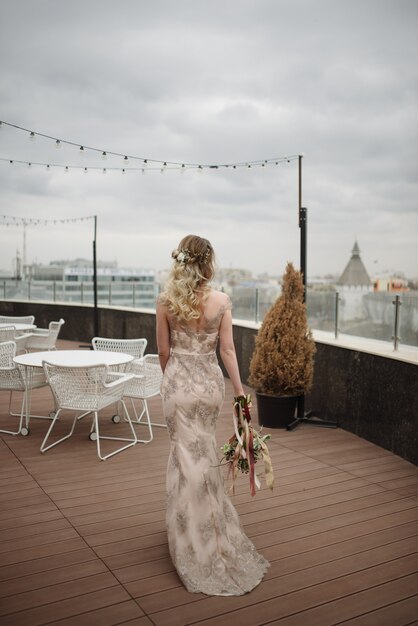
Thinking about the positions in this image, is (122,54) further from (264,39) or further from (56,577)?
(56,577)

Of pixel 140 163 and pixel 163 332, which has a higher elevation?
pixel 140 163

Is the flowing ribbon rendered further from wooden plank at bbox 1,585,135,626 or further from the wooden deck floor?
wooden plank at bbox 1,585,135,626

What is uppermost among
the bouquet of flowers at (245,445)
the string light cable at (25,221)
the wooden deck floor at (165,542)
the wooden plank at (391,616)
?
the string light cable at (25,221)

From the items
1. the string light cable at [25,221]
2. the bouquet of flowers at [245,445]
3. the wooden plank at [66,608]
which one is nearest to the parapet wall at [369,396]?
the bouquet of flowers at [245,445]

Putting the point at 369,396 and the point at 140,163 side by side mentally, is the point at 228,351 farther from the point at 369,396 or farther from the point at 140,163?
the point at 140,163

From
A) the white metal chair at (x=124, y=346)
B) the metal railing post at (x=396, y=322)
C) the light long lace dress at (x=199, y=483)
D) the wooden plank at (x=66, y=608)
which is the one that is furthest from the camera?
the white metal chair at (x=124, y=346)

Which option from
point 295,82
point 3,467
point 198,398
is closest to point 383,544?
point 198,398

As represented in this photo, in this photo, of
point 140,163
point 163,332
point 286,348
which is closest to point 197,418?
point 163,332

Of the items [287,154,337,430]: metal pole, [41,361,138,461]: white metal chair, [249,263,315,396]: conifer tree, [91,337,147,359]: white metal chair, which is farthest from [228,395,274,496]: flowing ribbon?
[91,337,147,359]: white metal chair

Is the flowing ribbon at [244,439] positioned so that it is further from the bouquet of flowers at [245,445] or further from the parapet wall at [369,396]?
the parapet wall at [369,396]

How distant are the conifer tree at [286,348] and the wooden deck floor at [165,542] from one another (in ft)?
2.75

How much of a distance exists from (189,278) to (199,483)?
1097mm

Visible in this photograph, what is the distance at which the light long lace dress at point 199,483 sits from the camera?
107 inches

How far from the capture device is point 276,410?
5641 mm
